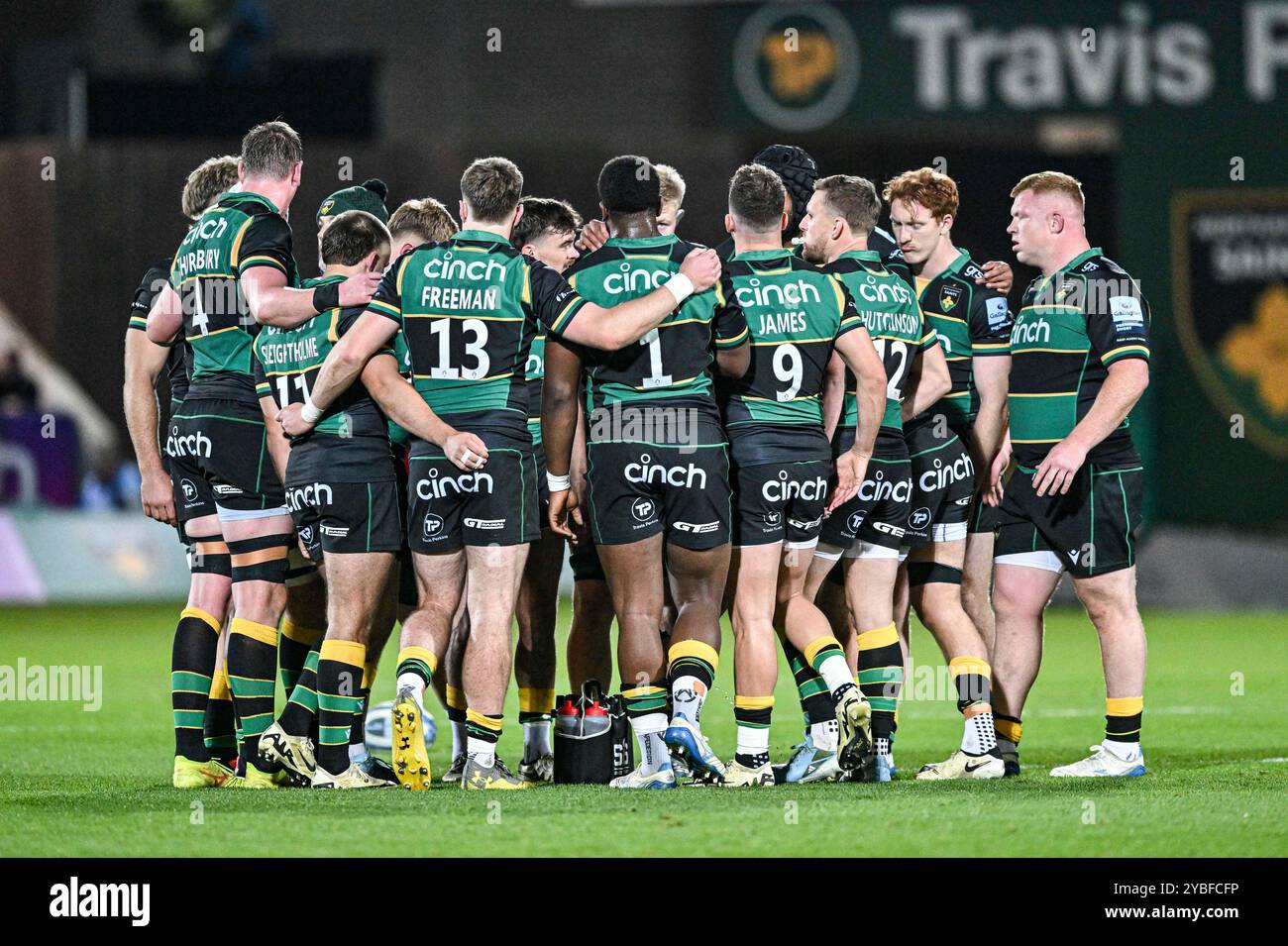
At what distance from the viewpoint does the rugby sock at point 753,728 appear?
23.2ft

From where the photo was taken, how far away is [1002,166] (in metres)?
19.7

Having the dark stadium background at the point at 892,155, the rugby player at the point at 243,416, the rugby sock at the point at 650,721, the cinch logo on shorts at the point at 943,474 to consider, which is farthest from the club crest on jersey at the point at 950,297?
the dark stadium background at the point at 892,155

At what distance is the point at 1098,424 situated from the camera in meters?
7.40

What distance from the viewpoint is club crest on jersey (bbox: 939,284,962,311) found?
799 centimetres

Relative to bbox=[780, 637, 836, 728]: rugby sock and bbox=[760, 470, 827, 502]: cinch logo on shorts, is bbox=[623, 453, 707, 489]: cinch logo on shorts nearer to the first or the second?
bbox=[760, 470, 827, 502]: cinch logo on shorts

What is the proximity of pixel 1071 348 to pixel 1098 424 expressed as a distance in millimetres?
408

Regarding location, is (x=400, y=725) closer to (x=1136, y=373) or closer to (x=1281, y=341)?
(x=1136, y=373)

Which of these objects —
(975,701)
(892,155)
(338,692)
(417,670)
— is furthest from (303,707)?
(892,155)

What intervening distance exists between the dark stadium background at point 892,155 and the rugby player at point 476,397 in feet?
39.3

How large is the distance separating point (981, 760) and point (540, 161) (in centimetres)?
1351

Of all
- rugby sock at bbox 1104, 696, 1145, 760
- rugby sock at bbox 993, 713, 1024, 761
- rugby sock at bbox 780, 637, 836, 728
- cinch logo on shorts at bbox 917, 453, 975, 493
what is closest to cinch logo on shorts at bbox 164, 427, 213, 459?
rugby sock at bbox 780, 637, 836, 728

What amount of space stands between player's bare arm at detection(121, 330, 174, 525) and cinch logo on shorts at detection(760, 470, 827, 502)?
2.53 meters

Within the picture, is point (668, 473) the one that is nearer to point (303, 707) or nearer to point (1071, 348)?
point (303, 707)

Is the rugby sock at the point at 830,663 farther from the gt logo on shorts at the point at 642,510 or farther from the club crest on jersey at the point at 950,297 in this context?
the club crest on jersey at the point at 950,297
